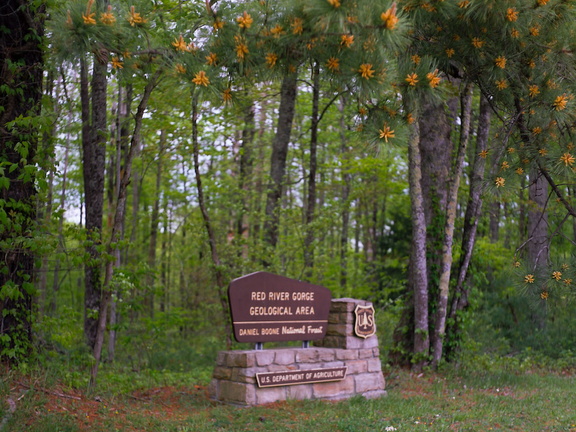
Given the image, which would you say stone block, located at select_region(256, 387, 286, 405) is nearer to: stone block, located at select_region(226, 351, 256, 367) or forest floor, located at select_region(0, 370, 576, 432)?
forest floor, located at select_region(0, 370, 576, 432)

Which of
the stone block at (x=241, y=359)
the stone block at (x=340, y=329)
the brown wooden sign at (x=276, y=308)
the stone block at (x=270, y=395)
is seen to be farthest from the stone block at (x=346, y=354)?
the stone block at (x=241, y=359)

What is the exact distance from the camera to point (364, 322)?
8.68 metres

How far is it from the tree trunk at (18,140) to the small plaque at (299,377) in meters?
2.94

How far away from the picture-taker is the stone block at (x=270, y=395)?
23.7 feet

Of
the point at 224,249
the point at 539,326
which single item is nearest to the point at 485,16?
the point at 224,249

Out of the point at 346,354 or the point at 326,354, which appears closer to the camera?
the point at 326,354

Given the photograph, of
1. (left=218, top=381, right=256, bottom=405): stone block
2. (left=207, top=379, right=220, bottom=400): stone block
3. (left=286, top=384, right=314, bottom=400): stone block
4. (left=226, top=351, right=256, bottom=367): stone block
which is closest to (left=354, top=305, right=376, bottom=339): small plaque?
(left=286, top=384, right=314, bottom=400): stone block

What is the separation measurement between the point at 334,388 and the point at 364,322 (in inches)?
45.8

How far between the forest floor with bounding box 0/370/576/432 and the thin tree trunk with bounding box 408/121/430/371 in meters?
1.05

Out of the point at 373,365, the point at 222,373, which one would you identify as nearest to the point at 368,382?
the point at 373,365

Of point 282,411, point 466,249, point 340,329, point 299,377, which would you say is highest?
point 466,249

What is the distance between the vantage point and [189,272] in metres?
15.9

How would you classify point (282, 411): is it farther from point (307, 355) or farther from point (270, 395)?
Result: point (307, 355)

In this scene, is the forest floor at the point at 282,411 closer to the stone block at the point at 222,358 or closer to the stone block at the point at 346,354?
the stone block at the point at 222,358
